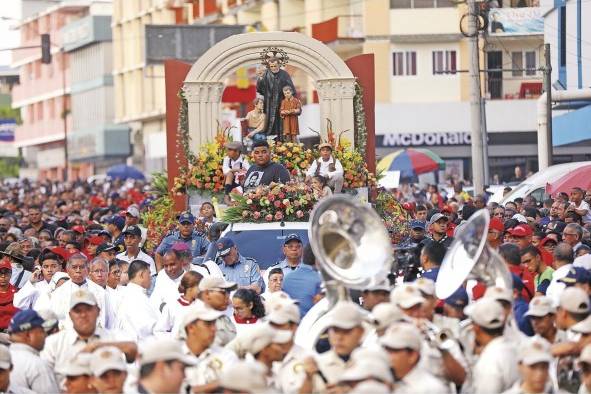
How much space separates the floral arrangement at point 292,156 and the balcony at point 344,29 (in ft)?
122

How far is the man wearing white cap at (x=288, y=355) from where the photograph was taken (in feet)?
33.4

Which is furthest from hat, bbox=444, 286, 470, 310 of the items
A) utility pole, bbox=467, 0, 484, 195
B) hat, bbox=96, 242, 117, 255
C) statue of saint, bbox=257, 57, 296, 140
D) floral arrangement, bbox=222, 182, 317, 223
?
utility pole, bbox=467, 0, 484, 195

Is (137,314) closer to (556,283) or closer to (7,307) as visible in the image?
(7,307)

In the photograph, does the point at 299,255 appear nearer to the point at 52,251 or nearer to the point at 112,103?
the point at 52,251

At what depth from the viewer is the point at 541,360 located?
30.5 ft

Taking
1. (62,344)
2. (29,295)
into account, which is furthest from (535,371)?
(29,295)

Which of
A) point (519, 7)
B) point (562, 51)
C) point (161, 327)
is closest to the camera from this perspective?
point (161, 327)

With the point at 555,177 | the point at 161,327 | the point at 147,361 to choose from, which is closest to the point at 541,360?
the point at 147,361

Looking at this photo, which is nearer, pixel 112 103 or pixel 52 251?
pixel 52 251

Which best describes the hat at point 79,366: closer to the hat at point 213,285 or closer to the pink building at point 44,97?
the hat at point 213,285

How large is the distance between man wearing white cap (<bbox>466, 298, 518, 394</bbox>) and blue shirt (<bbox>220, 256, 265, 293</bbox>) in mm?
6546

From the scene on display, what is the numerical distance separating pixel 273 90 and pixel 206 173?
191 cm

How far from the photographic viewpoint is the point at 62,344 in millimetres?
11930

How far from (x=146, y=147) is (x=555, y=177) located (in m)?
60.0
